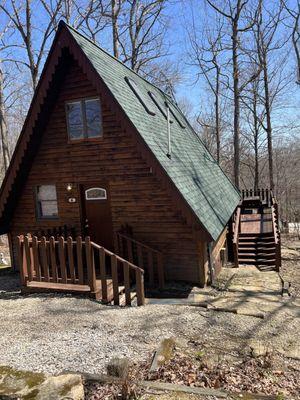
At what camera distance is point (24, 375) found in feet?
14.0

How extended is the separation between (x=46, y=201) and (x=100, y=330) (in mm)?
5928

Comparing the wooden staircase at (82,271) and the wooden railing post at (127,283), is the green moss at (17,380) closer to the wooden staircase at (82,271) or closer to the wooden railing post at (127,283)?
the wooden staircase at (82,271)

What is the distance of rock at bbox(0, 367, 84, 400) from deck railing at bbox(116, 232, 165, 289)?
4.74 metres

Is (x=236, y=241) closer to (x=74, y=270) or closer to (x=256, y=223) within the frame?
(x=256, y=223)

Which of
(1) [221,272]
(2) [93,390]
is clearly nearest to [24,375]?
(2) [93,390]

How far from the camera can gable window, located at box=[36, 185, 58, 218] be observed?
1058 centimetres

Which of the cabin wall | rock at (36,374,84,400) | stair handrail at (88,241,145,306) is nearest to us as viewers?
rock at (36,374,84,400)

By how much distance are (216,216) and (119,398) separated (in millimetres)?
6408

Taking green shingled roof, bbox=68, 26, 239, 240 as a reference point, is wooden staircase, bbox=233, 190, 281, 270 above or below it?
below

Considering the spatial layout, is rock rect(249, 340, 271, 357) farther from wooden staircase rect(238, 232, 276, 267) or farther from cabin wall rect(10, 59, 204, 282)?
wooden staircase rect(238, 232, 276, 267)

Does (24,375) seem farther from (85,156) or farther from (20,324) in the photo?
(85,156)

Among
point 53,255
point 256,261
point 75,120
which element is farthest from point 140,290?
point 256,261

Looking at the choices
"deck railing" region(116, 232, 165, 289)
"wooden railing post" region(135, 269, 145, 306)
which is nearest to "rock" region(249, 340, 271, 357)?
"wooden railing post" region(135, 269, 145, 306)

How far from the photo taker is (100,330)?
5.70 meters
